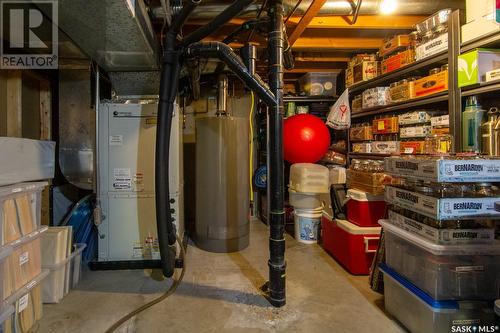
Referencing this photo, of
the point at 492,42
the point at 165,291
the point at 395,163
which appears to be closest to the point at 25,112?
the point at 165,291

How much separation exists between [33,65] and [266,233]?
2.93 metres

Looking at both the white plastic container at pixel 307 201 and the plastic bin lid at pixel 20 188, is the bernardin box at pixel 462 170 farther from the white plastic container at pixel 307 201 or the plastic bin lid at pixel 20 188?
the plastic bin lid at pixel 20 188

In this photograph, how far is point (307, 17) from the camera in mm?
2203

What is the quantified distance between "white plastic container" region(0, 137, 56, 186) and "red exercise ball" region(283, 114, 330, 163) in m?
2.26

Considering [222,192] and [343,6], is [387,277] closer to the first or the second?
[222,192]

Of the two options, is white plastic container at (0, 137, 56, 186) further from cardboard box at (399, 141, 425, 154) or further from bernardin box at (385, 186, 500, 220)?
cardboard box at (399, 141, 425, 154)

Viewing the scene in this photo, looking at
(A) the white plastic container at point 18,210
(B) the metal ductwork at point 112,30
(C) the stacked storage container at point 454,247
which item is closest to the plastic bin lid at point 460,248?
(C) the stacked storage container at point 454,247

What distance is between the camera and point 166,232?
76.9 inches

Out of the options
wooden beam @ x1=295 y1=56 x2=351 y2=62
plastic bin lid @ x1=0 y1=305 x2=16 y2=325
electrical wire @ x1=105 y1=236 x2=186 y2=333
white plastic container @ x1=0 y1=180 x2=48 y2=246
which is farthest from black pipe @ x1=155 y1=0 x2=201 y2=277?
wooden beam @ x1=295 y1=56 x2=351 y2=62

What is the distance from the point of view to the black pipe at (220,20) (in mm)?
1658

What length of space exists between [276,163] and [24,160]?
1482 millimetres

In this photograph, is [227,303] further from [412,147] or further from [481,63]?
[481,63]

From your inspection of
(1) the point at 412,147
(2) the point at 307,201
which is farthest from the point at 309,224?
(1) the point at 412,147

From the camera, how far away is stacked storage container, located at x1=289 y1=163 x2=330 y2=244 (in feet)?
9.96
